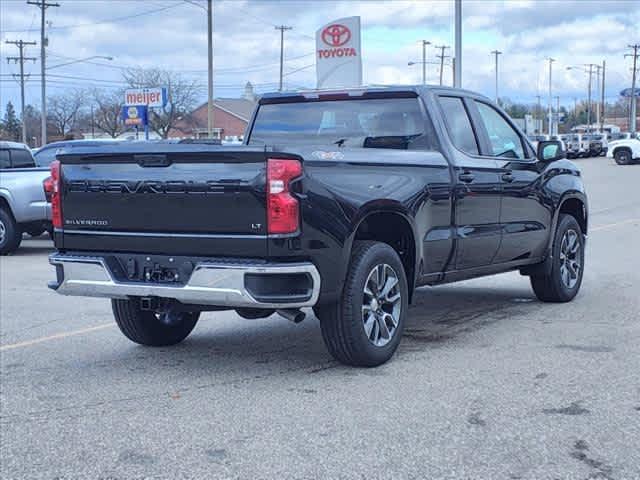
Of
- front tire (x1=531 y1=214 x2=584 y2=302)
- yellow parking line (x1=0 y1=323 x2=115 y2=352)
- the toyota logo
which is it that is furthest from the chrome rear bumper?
the toyota logo

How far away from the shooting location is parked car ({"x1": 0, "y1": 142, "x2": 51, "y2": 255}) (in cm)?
1528

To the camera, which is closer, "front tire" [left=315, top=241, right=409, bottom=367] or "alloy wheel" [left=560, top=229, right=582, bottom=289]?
"front tire" [left=315, top=241, right=409, bottom=367]

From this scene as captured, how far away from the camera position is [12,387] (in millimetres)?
6332

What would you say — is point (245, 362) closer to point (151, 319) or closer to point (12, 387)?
point (151, 319)

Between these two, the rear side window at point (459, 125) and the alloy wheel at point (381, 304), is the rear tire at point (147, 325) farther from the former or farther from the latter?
the rear side window at point (459, 125)

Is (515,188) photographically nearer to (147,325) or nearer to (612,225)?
(147,325)

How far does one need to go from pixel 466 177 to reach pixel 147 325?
9.02 feet

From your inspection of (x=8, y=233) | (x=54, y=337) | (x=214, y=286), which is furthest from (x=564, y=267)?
(x=8, y=233)

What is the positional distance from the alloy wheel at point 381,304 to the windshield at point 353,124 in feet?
3.73

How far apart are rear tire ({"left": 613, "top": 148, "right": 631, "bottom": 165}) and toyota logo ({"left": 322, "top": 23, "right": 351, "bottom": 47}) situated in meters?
30.5

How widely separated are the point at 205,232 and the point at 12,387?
5.76 feet

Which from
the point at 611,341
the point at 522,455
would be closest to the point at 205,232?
the point at 522,455

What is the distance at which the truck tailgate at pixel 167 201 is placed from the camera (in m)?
5.73

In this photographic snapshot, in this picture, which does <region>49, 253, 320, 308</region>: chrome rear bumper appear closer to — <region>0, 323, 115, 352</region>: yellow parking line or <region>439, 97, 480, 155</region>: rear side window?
<region>0, 323, 115, 352</region>: yellow parking line
